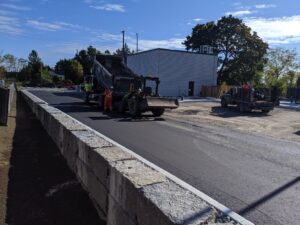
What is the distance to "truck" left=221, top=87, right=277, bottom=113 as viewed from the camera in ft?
87.8

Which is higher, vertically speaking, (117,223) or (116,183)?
(116,183)

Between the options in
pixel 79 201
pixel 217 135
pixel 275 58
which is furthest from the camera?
pixel 275 58

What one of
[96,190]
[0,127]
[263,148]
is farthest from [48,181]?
[0,127]

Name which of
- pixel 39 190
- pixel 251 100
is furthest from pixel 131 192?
pixel 251 100

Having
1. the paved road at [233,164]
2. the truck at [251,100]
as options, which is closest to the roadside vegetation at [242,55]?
the truck at [251,100]

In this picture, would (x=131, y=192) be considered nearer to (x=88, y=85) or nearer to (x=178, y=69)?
(x=88, y=85)

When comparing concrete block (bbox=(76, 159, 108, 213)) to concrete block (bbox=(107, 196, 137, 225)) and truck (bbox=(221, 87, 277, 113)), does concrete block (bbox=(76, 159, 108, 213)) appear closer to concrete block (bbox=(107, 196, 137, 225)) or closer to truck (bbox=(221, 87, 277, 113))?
concrete block (bbox=(107, 196, 137, 225))

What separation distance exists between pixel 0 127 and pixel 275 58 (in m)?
60.0

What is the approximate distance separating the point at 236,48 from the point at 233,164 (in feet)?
207

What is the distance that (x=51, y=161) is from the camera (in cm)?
926

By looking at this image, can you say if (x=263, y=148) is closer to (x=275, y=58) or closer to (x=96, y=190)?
(x=96, y=190)

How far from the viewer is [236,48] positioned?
69.3 m

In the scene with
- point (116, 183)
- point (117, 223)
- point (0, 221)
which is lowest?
point (0, 221)

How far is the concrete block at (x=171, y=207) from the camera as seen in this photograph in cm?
343
